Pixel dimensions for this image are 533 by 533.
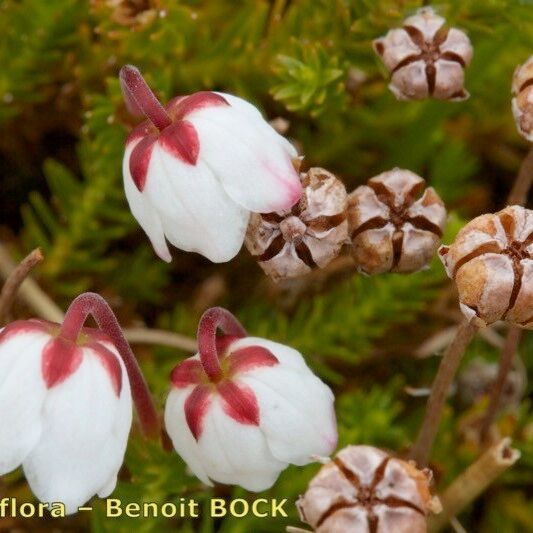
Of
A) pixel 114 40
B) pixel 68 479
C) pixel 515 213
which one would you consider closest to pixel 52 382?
pixel 68 479

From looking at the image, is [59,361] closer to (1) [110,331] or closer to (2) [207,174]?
(1) [110,331]

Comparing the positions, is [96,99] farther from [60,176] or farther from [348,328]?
[348,328]

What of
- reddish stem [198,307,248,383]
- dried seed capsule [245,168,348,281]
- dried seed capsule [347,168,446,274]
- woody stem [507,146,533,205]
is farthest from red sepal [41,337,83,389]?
woody stem [507,146,533,205]

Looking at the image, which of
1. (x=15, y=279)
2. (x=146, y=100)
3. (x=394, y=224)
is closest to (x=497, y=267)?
(x=394, y=224)

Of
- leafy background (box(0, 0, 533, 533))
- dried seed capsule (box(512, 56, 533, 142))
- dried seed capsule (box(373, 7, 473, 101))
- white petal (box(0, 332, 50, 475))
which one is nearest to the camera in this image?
white petal (box(0, 332, 50, 475))

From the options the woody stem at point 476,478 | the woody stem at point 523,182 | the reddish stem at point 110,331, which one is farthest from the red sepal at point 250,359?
the woody stem at point 523,182

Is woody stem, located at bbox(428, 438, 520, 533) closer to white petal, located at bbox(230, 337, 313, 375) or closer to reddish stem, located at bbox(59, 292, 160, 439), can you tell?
white petal, located at bbox(230, 337, 313, 375)
